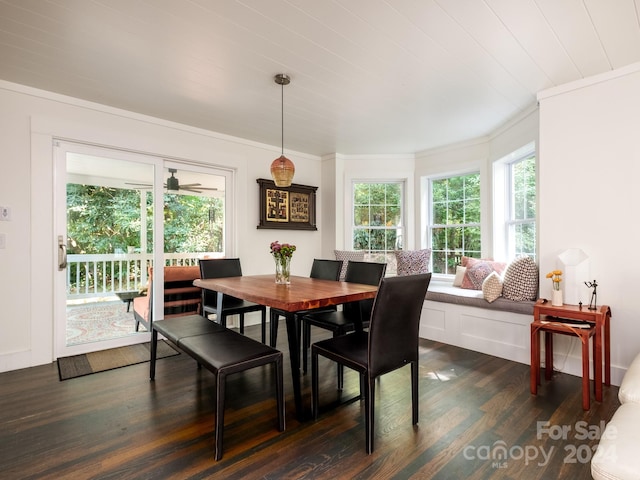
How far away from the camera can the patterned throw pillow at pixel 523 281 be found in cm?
300

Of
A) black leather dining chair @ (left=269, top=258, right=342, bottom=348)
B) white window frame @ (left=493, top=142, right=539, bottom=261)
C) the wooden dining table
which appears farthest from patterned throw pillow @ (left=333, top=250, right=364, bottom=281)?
the wooden dining table

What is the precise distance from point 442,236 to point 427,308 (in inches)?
54.6

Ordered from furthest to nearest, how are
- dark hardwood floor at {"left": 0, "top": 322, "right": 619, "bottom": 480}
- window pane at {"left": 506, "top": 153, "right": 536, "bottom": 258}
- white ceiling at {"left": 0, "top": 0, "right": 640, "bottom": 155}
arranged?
window pane at {"left": 506, "top": 153, "right": 536, "bottom": 258}, white ceiling at {"left": 0, "top": 0, "right": 640, "bottom": 155}, dark hardwood floor at {"left": 0, "top": 322, "right": 619, "bottom": 480}

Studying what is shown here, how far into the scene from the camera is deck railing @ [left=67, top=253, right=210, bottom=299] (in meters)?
3.25

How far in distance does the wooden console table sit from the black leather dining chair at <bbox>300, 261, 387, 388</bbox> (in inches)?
48.2

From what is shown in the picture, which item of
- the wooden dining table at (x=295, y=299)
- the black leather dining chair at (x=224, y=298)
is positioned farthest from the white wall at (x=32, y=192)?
the wooden dining table at (x=295, y=299)

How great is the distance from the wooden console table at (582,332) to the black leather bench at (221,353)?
188 cm

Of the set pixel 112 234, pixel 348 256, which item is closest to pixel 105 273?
pixel 112 234

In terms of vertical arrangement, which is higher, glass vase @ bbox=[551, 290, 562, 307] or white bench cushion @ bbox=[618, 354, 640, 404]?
glass vase @ bbox=[551, 290, 562, 307]

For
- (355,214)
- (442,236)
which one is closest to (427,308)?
(442,236)

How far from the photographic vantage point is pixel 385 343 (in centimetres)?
186

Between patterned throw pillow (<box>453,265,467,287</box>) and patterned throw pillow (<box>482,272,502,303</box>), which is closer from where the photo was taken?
patterned throw pillow (<box>482,272,502,303</box>)

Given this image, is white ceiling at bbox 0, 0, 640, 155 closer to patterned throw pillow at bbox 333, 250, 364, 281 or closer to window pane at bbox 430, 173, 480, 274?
window pane at bbox 430, 173, 480, 274

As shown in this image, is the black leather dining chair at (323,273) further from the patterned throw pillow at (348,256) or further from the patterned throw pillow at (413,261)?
the patterned throw pillow at (413,261)
